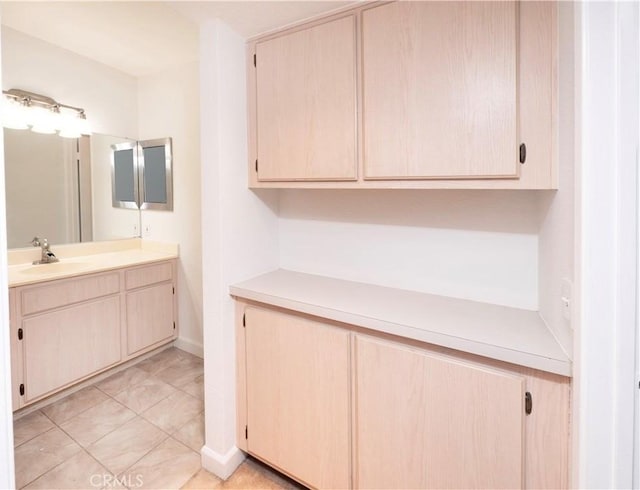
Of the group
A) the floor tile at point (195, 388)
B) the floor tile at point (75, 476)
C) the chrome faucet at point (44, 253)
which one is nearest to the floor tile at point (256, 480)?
the floor tile at point (75, 476)

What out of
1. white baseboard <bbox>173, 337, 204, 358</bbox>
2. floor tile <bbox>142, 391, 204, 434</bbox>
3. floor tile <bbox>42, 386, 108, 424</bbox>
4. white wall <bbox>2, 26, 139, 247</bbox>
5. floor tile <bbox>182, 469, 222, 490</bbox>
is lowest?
floor tile <bbox>182, 469, 222, 490</bbox>

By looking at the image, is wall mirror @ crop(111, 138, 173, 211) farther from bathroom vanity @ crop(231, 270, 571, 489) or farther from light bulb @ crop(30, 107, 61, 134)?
bathroom vanity @ crop(231, 270, 571, 489)

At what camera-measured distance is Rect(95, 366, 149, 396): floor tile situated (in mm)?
2293

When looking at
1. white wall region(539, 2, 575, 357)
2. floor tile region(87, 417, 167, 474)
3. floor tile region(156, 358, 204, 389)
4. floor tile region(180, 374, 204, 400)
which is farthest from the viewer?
floor tile region(156, 358, 204, 389)

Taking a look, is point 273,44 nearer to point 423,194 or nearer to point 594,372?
point 423,194

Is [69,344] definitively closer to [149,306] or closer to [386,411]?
[149,306]

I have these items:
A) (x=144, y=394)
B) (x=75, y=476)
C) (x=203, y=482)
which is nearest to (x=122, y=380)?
(x=144, y=394)

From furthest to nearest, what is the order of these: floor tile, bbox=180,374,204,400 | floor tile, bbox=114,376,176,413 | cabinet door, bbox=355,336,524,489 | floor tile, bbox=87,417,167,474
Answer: floor tile, bbox=180,374,204,400, floor tile, bbox=114,376,176,413, floor tile, bbox=87,417,167,474, cabinet door, bbox=355,336,524,489

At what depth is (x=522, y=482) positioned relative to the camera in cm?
97

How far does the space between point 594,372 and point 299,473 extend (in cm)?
122

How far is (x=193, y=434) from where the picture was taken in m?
1.86

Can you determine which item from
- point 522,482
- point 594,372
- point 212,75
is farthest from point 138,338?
point 594,372

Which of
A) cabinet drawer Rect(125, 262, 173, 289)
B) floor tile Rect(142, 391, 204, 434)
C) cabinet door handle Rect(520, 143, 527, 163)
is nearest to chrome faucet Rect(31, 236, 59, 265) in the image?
cabinet drawer Rect(125, 262, 173, 289)

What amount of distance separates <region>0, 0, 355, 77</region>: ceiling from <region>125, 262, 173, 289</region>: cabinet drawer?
1635mm
